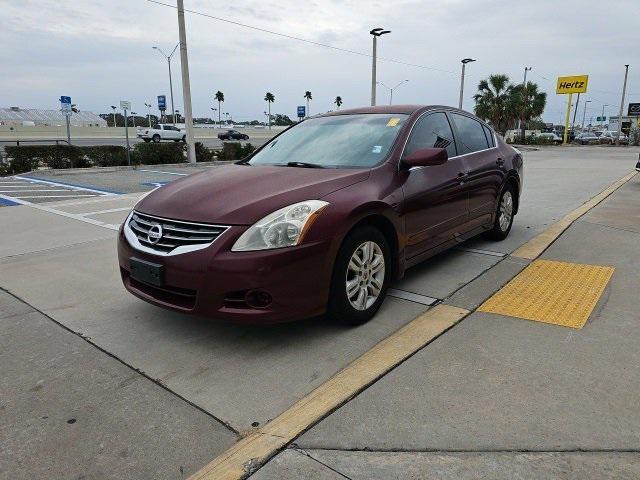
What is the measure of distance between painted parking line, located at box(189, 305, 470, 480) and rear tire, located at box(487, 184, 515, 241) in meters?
2.37

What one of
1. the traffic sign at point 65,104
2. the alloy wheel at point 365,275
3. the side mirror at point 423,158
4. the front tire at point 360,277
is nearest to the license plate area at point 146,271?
the front tire at point 360,277

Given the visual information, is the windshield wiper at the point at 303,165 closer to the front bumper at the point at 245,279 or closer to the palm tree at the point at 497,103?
the front bumper at the point at 245,279

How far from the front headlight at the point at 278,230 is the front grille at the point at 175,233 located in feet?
0.57

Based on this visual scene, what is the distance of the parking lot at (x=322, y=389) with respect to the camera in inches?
89.4

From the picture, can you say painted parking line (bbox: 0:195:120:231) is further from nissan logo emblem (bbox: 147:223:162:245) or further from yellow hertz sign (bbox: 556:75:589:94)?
yellow hertz sign (bbox: 556:75:589:94)

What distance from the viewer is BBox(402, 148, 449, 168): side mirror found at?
13.0ft

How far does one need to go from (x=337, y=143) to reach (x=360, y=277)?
1362 millimetres

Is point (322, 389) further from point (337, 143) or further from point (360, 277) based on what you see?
point (337, 143)

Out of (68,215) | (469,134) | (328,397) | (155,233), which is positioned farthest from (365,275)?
(68,215)

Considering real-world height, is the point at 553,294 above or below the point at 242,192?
below

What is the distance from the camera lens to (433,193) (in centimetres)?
435

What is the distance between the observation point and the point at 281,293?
3100mm

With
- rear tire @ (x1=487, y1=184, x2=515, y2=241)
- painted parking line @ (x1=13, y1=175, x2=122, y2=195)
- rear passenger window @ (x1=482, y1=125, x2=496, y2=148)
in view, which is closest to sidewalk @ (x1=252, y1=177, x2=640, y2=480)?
rear tire @ (x1=487, y1=184, x2=515, y2=241)

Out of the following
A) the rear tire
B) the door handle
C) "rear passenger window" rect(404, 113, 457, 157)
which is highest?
"rear passenger window" rect(404, 113, 457, 157)
